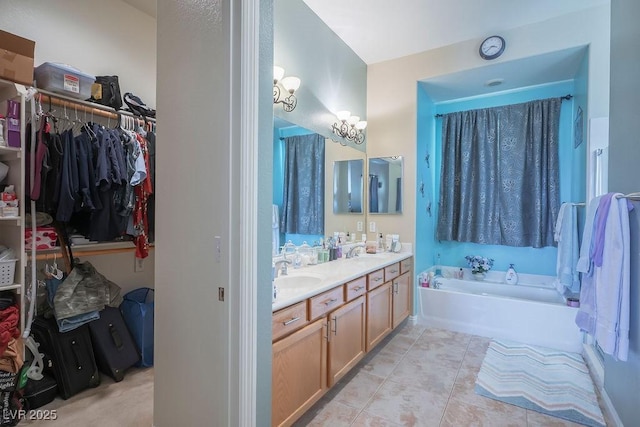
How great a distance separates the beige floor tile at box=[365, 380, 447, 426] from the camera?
185 centimetres

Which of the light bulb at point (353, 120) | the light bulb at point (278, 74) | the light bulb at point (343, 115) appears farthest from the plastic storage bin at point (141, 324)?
the light bulb at point (353, 120)

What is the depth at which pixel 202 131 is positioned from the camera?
1.40 m

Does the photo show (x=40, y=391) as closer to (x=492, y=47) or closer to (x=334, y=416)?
(x=334, y=416)

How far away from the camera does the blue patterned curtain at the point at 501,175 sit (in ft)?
11.2

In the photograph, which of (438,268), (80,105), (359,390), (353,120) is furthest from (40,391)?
(438,268)

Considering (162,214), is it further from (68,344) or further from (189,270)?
(68,344)

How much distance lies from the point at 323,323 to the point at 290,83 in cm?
172

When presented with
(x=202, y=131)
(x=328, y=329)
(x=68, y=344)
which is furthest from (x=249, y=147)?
(x=68, y=344)

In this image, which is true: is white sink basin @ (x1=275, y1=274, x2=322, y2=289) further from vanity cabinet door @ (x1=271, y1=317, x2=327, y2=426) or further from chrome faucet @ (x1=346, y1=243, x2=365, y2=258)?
chrome faucet @ (x1=346, y1=243, x2=365, y2=258)

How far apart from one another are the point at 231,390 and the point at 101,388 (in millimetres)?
1539

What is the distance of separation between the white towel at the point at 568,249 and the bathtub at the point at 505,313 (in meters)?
0.23

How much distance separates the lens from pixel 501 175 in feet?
11.9

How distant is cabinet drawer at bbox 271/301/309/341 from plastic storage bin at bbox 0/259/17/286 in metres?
1.61

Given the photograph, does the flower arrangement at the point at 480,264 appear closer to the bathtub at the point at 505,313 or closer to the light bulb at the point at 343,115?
the bathtub at the point at 505,313
